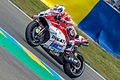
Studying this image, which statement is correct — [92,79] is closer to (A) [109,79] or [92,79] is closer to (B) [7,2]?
(A) [109,79]

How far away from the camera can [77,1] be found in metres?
18.3

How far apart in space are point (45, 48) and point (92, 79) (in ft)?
5.64

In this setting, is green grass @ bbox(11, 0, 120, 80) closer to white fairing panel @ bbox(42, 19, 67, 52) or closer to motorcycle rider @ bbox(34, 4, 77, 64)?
motorcycle rider @ bbox(34, 4, 77, 64)

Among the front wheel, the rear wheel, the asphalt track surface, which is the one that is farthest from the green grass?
the rear wheel

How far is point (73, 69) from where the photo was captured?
40.7ft

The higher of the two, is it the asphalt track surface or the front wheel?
the asphalt track surface

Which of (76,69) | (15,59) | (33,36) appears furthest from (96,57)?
(15,59)

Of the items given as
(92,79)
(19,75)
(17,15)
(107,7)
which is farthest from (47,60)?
(107,7)

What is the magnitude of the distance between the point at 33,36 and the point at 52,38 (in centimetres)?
50

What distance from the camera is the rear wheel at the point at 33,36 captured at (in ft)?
40.0

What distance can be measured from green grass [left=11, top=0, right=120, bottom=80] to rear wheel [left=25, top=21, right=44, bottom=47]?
3.11 metres

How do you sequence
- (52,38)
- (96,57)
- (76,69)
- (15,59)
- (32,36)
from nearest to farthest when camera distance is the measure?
(15,59), (32,36), (52,38), (76,69), (96,57)

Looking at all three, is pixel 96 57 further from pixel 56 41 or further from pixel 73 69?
pixel 56 41

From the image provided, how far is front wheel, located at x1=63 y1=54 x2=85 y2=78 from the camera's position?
1216 centimetres
